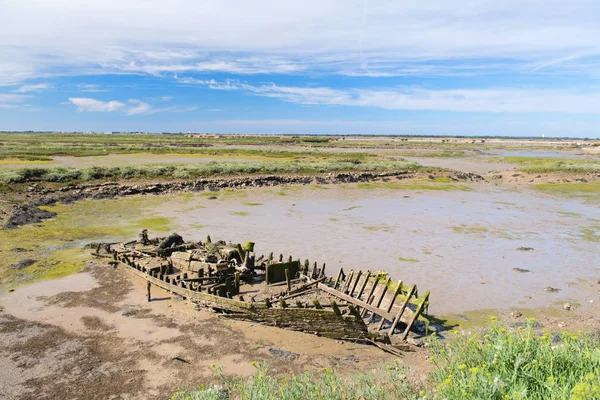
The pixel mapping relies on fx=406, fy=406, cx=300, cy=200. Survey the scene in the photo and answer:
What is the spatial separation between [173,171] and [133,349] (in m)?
34.9

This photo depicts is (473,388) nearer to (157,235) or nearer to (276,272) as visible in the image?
(276,272)

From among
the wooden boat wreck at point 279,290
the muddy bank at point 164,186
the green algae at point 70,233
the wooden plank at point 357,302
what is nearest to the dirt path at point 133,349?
the wooden boat wreck at point 279,290

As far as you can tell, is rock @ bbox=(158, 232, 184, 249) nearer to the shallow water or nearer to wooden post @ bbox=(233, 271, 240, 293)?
the shallow water

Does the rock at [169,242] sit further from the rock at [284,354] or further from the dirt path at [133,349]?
the rock at [284,354]

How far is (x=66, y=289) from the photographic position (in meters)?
15.6

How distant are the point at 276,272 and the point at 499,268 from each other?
34.1 ft

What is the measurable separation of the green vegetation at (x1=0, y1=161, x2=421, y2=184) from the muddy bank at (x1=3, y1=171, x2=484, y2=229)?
7.11ft

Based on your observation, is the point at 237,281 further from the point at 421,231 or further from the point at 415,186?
the point at 415,186

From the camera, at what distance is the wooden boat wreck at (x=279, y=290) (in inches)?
455

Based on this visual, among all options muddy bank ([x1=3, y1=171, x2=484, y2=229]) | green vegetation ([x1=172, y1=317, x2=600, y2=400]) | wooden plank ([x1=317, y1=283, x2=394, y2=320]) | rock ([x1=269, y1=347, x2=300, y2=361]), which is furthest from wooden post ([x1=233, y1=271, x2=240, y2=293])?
muddy bank ([x1=3, y1=171, x2=484, y2=229])

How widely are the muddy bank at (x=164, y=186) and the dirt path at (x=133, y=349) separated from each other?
585 inches

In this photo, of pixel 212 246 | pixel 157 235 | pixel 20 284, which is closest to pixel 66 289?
pixel 20 284

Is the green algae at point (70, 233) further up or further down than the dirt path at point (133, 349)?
further up

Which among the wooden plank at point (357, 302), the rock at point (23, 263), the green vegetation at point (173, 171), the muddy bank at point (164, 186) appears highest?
the green vegetation at point (173, 171)
